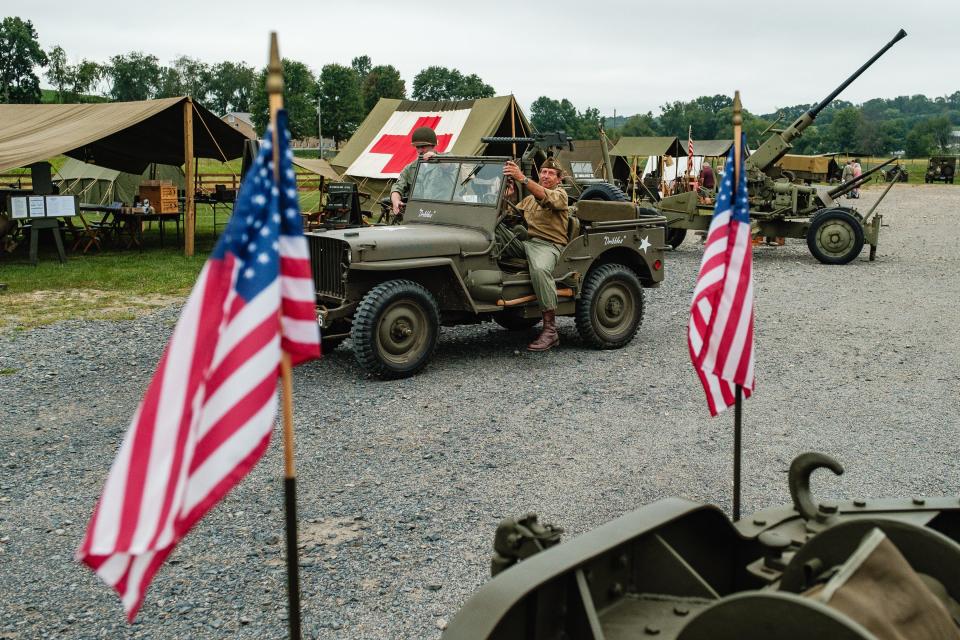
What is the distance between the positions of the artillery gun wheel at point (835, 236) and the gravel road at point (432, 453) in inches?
212

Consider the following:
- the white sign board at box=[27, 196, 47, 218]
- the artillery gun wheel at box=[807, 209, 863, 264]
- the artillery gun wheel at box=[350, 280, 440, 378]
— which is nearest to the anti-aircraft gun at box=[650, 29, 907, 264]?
the artillery gun wheel at box=[807, 209, 863, 264]

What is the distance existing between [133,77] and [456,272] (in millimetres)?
100846

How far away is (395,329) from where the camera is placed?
7406 mm

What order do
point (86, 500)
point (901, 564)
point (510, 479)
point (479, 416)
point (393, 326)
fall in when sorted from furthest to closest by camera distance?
point (393, 326) < point (479, 416) < point (510, 479) < point (86, 500) < point (901, 564)

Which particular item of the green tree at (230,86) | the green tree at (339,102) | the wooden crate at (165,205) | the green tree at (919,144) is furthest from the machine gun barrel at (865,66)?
the green tree at (230,86)

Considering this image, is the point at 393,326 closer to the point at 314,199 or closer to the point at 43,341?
the point at 43,341

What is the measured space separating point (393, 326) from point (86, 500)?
117 inches

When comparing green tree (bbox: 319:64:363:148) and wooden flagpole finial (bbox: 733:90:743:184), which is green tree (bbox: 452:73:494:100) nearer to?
green tree (bbox: 319:64:363:148)

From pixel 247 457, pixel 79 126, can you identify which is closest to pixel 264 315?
pixel 247 457

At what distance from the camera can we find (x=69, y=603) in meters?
3.81

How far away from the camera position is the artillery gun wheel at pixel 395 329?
7223mm

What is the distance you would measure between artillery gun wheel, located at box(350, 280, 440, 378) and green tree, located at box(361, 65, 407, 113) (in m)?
84.9

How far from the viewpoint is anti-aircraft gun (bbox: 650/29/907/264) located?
50.6 ft

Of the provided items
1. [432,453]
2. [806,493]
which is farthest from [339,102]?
[806,493]
